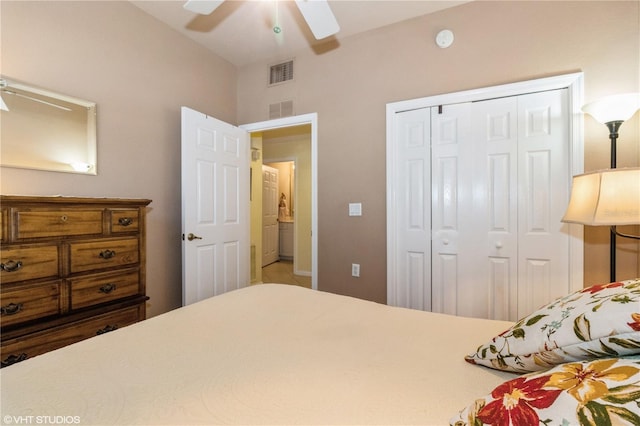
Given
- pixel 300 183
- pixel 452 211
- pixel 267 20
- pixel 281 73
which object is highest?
pixel 267 20

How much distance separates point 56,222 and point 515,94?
305cm

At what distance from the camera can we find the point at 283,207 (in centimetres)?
725

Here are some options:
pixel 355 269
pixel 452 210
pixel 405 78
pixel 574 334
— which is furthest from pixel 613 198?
pixel 355 269

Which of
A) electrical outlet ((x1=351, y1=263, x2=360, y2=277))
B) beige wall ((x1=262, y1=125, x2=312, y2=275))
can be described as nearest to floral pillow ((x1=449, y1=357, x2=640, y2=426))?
electrical outlet ((x1=351, y1=263, x2=360, y2=277))

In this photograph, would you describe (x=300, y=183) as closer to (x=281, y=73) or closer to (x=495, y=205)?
(x=281, y=73)

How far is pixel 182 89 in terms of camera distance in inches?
114

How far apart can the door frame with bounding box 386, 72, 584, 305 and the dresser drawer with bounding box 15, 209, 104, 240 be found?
6.99 ft

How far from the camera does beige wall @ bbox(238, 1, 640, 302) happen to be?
2.06 m

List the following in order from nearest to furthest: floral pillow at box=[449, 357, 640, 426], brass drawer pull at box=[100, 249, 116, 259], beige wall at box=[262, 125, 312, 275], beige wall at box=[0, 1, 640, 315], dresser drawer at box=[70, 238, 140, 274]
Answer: floral pillow at box=[449, 357, 640, 426], dresser drawer at box=[70, 238, 140, 274], brass drawer pull at box=[100, 249, 116, 259], beige wall at box=[0, 1, 640, 315], beige wall at box=[262, 125, 312, 275]

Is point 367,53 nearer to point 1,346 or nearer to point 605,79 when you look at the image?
point 605,79

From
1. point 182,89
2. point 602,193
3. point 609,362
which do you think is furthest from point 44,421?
point 182,89

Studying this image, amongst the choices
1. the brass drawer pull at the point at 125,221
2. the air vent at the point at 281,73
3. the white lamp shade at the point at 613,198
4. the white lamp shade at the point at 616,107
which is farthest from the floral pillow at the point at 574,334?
the air vent at the point at 281,73

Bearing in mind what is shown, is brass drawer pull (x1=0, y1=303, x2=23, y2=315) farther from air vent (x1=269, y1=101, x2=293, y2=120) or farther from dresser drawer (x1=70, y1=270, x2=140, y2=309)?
air vent (x1=269, y1=101, x2=293, y2=120)

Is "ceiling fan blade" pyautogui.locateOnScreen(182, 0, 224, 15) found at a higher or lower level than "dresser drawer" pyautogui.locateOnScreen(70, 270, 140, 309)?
higher
